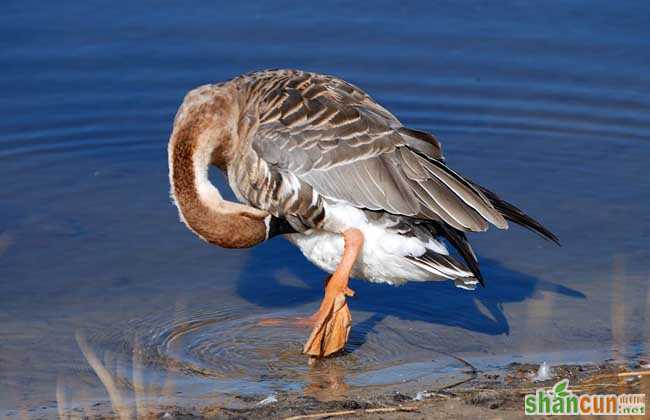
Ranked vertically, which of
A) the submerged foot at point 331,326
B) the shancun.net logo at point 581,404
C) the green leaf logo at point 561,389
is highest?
the shancun.net logo at point 581,404

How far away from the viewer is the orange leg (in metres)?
7.52

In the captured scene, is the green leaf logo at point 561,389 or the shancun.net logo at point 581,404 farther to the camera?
the green leaf logo at point 561,389

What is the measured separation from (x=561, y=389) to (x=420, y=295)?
234cm

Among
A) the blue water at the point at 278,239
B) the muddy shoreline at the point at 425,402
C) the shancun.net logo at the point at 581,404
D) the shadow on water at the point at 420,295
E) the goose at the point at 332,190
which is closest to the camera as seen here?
the shancun.net logo at the point at 581,404

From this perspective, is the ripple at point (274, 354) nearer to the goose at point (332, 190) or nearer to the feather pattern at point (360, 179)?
the goose at point (332, 190)

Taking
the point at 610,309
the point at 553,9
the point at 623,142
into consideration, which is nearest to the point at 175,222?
the point at 610,309

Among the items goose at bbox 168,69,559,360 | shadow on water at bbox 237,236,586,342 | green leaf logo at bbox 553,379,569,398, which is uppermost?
goose at bbox 168,69,559,360

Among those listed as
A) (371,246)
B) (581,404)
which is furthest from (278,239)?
(581,404)

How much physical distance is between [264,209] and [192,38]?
18.0 ft

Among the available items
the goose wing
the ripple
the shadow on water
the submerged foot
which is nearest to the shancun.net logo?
the ripple

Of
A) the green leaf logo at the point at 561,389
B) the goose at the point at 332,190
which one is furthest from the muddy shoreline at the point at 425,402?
the goose at the point at 332,190

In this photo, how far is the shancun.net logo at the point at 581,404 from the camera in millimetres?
5887

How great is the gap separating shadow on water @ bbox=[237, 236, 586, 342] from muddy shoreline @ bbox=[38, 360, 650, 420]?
3.72 ft

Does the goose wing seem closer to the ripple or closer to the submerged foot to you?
the submerged foot
